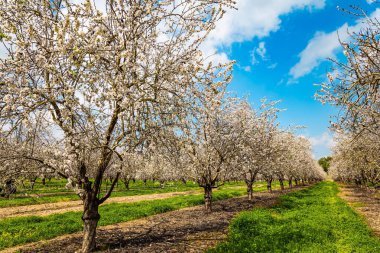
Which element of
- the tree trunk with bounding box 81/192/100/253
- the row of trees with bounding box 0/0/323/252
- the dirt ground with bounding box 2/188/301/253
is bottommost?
the dirt ground with bounding box 2/188/301/253

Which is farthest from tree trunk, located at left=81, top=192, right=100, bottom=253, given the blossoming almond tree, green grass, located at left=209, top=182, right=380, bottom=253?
green grass, located at left=209, top=182, right=380, bottom=253

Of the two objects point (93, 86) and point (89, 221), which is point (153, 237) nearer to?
point (89, 221)

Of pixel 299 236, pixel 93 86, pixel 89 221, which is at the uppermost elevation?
pixel 93 86

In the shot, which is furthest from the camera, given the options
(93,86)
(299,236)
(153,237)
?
(153,237)

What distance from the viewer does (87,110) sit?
8.85 meters

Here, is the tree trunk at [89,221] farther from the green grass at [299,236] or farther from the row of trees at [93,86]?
the green grass at [299,236]

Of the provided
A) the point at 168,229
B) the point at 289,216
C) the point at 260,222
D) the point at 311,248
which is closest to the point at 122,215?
the point at 168,229

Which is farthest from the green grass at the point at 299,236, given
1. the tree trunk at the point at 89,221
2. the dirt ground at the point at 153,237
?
the tree trunk at the point at 89,221

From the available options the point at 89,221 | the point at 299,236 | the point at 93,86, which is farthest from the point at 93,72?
the point at 299,236

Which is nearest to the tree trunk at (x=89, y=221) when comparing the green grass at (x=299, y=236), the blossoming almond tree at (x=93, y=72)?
the blossoming almond tree at (x=93, y=72)

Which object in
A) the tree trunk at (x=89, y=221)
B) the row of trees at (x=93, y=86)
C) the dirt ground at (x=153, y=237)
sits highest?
the row of trees at (x=93, y=86)

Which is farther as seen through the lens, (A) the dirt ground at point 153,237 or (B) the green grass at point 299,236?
(A) the dirt ground at point 153,237

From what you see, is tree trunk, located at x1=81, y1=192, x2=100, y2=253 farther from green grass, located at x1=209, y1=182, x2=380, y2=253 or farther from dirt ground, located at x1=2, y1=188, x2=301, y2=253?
green grass, located at x1=209, y1=182, x2=380, y2=253

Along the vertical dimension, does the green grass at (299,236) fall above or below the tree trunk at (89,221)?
below
